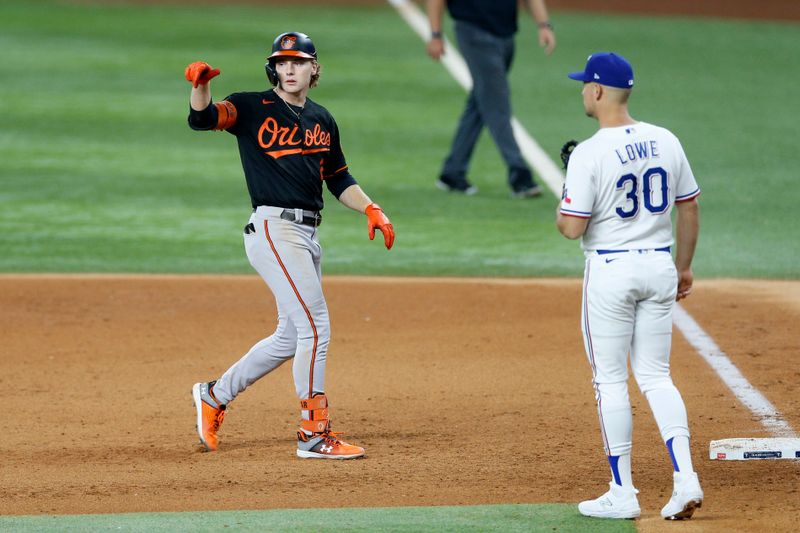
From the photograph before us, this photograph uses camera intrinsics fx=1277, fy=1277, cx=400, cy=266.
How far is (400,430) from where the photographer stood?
634 centimetres

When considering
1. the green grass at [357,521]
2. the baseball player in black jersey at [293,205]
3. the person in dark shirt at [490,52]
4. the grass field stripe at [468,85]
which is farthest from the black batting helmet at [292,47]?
the grass field stripe at [468,85]

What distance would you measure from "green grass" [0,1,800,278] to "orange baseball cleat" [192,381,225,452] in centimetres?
395

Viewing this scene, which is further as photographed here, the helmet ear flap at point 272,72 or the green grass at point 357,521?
the helmet ear flap at point 272,72

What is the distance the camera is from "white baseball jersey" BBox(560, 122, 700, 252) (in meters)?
4.84

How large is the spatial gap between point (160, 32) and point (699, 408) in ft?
51.5

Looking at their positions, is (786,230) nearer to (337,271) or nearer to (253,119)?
(337,271)

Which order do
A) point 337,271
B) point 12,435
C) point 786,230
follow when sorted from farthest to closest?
point 786,230 → point 337,271 → point 12,435

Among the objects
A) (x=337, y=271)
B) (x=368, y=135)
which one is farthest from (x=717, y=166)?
(x=337, y=271)

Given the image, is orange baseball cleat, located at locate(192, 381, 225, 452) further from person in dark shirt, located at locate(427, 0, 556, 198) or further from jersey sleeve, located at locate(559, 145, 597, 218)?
person in dark shirt, located at locate(427, 0, 556, 198)

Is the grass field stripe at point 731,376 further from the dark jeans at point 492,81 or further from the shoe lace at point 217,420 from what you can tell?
the dark jeans at point 492,81

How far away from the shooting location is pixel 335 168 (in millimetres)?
6156

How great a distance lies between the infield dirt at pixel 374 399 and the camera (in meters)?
5.37

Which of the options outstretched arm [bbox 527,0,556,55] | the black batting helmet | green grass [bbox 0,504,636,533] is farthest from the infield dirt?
outstretched arm [bbox 527,0,556,55]

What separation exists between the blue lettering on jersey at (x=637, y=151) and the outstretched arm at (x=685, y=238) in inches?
12.4
